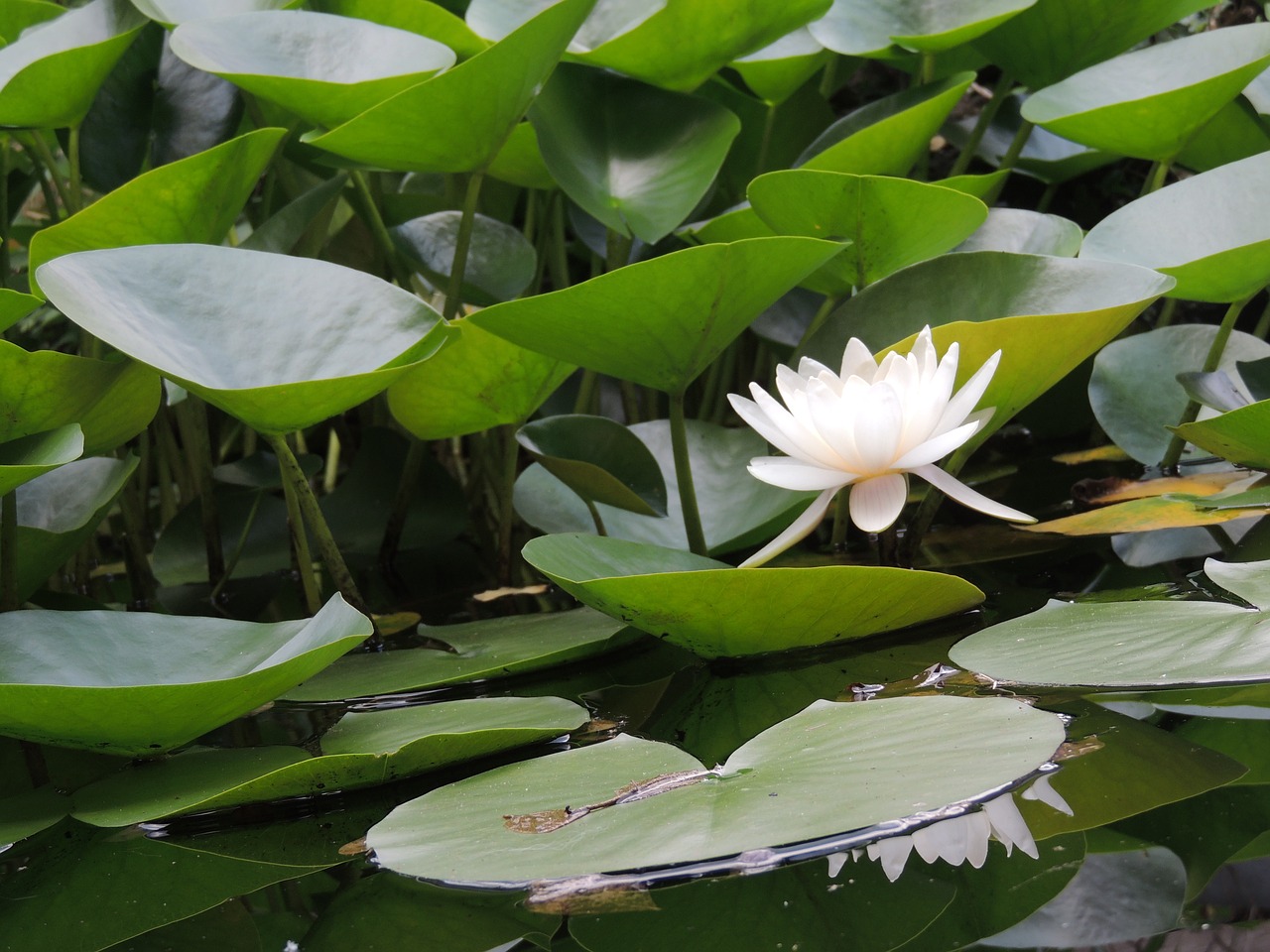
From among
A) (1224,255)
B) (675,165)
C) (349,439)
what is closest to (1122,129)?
→ (1224,255)

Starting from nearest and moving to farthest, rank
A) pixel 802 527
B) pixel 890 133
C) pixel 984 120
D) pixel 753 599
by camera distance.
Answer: pixel 753 599
pixel 802 527
pixel 890 133
pixel 984 120

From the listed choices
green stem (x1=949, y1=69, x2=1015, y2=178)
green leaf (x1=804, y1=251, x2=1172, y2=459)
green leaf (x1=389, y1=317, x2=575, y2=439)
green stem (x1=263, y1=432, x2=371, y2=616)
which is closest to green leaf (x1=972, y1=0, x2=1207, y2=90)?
green stem (x1=949, y1=69, x2=1015, y2=178)

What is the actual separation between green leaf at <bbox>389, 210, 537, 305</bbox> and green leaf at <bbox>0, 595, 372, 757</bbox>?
63cm

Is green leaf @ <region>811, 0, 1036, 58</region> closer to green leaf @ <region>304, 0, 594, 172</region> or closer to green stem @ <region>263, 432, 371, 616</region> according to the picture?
green leaf @ <region>304, 0, 594, 172</region>

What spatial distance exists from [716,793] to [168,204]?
0.76 meters

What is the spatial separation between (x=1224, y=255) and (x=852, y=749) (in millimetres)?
588

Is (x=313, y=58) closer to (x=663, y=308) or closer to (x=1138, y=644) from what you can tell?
(x=663, y=308)

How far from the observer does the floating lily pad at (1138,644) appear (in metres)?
0.64

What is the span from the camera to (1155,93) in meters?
1.13

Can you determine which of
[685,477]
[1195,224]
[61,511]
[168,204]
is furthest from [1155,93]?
[61,511]

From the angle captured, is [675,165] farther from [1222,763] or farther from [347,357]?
[1222,763]

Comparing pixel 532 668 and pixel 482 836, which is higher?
pixel 482 836

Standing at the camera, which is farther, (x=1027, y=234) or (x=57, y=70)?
(x=1027, y=234)

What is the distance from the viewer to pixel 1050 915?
435mm
